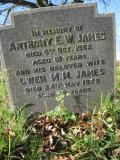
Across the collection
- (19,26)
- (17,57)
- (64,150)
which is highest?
(19,26)

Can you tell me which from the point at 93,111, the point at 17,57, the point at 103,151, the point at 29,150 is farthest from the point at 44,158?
the point at 17,57

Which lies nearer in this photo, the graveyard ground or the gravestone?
the graveyard ground

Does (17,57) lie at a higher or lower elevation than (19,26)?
lower

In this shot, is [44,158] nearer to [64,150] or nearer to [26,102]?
[64,150]

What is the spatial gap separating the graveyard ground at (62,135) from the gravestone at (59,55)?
0.27 m

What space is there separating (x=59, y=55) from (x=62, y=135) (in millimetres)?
1213

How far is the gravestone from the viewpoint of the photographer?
5.66m

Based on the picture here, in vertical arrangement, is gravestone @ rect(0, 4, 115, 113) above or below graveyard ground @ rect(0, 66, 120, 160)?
above

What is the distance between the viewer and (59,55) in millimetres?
5777

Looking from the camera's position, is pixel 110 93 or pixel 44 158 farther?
pixel 110 93

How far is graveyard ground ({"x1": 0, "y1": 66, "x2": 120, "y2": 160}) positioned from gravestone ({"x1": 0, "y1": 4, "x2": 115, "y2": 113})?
270 millimetres

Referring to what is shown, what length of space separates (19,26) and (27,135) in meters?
1.58

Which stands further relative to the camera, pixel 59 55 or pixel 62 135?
pixel 59 55

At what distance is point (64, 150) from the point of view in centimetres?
497
